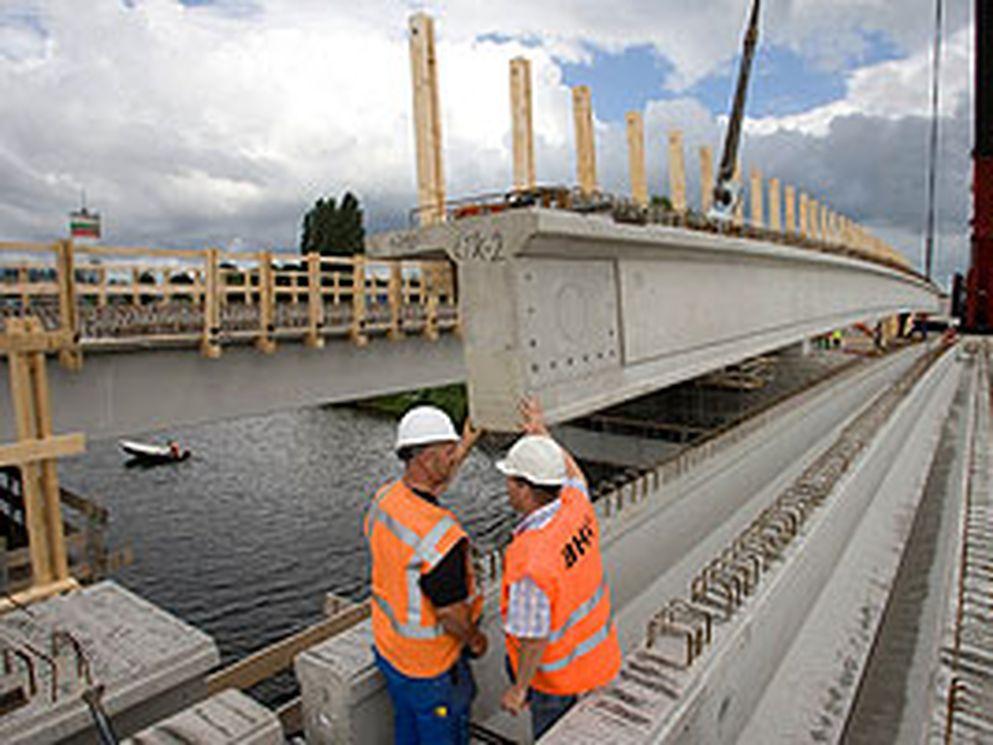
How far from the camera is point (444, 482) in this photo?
10.4ft

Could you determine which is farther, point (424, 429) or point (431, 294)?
point (431, 294)

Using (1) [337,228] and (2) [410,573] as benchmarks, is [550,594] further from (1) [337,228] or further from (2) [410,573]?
(1) [337,228]

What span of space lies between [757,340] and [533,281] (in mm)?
8482

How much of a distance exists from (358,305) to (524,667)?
8080 mm

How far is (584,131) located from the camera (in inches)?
427

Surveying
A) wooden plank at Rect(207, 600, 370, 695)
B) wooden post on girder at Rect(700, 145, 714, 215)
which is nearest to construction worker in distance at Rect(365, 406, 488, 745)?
wooden plank at Rect(207, 600, 370, 695)

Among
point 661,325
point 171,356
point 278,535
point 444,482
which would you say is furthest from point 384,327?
point 278,535

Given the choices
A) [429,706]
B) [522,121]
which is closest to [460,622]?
[429,706]

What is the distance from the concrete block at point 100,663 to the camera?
286 centimetres

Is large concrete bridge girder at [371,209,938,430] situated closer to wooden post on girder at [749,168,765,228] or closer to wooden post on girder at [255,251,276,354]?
wooden post on girder at [255,251,276,354]

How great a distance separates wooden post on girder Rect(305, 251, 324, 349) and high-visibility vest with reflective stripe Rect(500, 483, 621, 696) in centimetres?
714

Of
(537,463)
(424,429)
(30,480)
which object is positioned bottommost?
(30,480)

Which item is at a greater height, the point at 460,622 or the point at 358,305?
the point at 358,305

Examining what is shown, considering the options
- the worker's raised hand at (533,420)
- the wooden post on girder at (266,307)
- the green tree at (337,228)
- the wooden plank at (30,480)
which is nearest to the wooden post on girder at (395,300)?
the wooden post on girder at (266,307)
